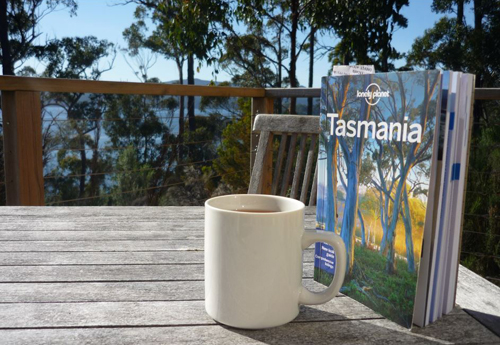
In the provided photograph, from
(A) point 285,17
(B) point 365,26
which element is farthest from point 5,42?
(B) point 365,26

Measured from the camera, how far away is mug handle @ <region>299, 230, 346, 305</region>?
42 cm

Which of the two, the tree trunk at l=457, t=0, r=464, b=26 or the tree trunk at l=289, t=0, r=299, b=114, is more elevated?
the tree trunk at l=457, t=0, r=464, b=26

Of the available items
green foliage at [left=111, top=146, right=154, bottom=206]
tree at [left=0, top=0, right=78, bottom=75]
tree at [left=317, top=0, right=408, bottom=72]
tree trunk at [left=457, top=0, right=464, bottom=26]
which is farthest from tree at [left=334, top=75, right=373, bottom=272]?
tree at [left=0, top=0, right=78, bottom=75]

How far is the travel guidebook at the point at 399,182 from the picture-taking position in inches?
15.0

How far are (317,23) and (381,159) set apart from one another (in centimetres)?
663

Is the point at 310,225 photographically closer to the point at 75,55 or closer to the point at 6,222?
the point at 6,222

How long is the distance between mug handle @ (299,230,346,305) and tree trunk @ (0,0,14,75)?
32.7 ft

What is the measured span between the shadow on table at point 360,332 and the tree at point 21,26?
1042 cm

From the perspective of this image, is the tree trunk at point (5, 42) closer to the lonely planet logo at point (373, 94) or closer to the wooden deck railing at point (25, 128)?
the wooden deck railing at point (25, 128)

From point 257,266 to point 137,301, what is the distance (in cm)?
16

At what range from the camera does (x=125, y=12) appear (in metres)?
11.4

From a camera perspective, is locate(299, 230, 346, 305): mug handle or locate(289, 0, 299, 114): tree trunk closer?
locate(299, 230, 346, 305): mug handle

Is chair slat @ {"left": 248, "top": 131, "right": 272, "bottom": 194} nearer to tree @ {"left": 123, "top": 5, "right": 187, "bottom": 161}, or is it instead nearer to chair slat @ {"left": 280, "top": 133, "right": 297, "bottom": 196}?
chair slat @ {"left": 280, "top": 133, "right": 297, "bottom": 196}

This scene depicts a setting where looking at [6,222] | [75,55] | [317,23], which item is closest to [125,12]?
[75,55]
